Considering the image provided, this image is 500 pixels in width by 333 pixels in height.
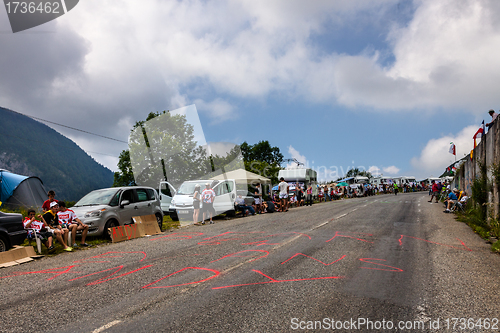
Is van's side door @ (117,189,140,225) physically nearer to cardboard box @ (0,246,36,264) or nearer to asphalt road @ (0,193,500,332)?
asphalt road @ (0,193,500,332)

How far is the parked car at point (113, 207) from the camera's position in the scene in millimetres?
10006

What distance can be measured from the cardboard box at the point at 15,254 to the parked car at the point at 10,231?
0.35 metres

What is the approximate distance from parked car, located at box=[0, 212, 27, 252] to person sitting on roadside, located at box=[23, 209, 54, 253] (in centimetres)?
38

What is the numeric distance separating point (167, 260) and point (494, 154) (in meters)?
10.7

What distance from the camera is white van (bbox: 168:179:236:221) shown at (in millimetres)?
15188

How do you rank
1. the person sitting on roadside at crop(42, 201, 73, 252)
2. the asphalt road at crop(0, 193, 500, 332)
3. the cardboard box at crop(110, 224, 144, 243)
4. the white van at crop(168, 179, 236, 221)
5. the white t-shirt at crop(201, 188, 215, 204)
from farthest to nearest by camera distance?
the white van at crop(168, 179, 236, 221)
the white t-shirt at crop(201, 188, 215, 204)
the cardboard box at crop(110, 224, 144, 243)
the person sitting on roadside at crop(42, 201, 73, 252)
the asphalt road at crop(0, 193, 500, 332)

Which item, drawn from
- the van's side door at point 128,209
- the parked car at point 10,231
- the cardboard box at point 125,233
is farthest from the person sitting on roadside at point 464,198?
the parked car at point 10,231

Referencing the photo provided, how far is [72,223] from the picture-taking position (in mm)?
9391

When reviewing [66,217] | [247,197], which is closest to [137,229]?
[66,217]

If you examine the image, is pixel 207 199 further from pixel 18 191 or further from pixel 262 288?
pixel 18 191

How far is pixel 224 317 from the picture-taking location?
3584 mm

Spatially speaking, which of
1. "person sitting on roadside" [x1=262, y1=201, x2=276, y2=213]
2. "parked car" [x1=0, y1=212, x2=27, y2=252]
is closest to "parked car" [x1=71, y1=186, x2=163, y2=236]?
"parked car" [x1=0, y1=212, x2=27, y2=252]

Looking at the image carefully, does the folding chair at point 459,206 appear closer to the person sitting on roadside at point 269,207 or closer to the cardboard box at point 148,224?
the person sitting on roadside at point 269,207

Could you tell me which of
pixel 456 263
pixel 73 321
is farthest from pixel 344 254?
pixel 73 321
